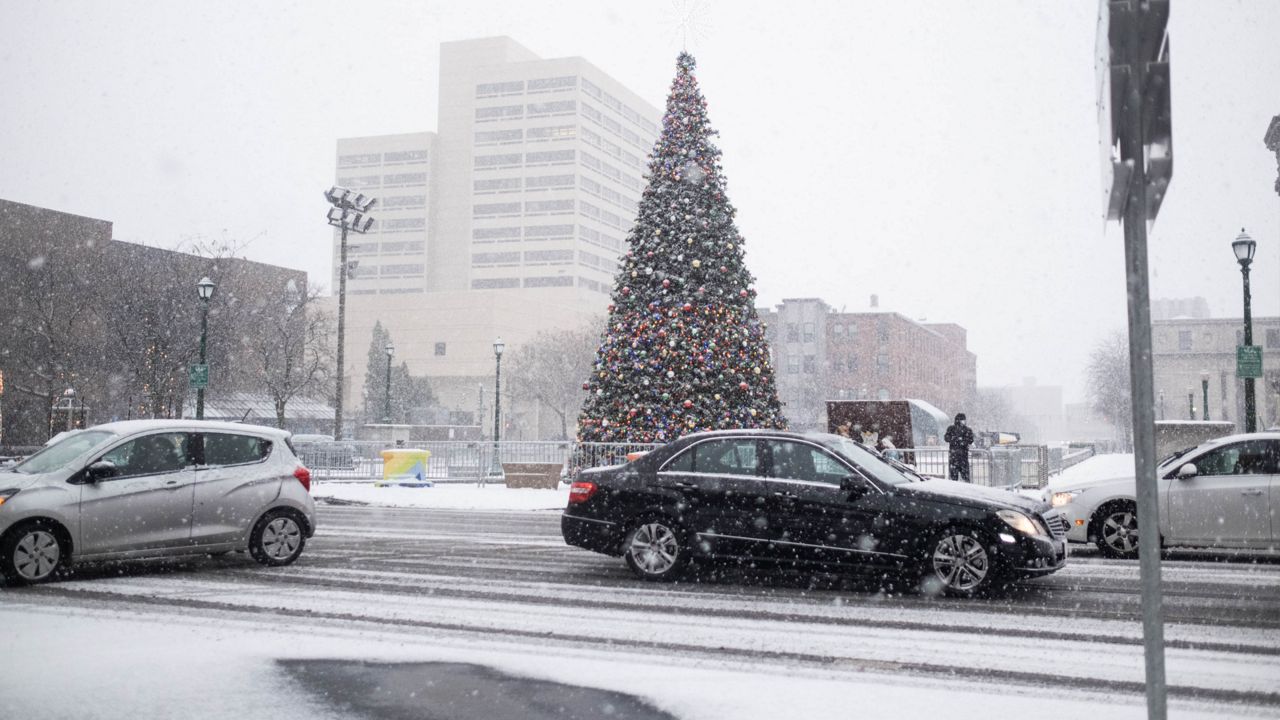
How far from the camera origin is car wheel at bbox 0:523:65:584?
9.68 metres

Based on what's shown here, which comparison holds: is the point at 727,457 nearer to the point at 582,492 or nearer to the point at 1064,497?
the point at 582,492

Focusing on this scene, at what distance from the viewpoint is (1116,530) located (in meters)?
12.6

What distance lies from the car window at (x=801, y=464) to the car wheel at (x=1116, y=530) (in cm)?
483

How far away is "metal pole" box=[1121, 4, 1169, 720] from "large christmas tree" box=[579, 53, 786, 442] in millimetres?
22798

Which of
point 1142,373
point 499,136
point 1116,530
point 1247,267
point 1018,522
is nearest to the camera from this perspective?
point 1142,373

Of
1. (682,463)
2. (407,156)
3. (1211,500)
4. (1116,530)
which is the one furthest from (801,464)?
(407,156)

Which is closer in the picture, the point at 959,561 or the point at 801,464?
the point at 959,561

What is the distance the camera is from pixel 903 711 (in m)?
5.47

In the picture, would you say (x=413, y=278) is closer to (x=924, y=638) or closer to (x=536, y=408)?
(x=536, y=408)

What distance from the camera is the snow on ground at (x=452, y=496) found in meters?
22.3

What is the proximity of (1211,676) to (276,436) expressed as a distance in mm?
9694

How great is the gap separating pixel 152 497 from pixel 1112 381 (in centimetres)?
8613

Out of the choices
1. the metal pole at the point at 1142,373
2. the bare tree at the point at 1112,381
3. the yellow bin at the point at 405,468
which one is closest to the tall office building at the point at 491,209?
the bare tree at the point at 1112,381

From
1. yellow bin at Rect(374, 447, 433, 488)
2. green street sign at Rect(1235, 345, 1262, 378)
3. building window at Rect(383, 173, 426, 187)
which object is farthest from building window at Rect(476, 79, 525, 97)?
green street sign at Rect(1235, 345, 1262, 378)
